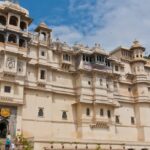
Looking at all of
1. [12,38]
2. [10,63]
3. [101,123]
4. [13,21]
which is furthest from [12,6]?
[101,123]

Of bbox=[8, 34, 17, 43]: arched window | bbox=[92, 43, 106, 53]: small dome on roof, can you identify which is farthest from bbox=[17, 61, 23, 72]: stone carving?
bbox=[92, 43, 106, 53]: small dome on roof

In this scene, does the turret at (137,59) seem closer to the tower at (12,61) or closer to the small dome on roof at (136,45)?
the small dome on roof at (136,45)

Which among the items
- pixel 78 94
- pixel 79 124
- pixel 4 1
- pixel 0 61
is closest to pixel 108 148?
pixel 79 124

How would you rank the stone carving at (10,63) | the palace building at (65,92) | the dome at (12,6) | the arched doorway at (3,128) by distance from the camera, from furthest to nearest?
the dome at (12,6), the stone carving at (10,63), the palace building at (65,92), the arched doorway at (3,128)

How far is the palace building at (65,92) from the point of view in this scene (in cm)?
3103

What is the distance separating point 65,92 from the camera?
37.0 m

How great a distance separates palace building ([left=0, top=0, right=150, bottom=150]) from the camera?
102ft

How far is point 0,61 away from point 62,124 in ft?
38.6

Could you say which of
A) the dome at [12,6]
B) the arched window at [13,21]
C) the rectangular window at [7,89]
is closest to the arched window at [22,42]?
the arched window at [13,21]

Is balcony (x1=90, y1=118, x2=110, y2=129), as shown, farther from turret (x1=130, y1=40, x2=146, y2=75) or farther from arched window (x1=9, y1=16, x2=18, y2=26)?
arched window (x1=9, y1=16, x2=18, y2=26)

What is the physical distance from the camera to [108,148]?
30.5m

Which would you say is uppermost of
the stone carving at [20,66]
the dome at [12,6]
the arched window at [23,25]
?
the dome at [12,6]

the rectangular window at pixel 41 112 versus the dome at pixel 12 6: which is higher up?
the dome at pixel 12 6

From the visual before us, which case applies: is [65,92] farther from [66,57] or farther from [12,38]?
[12,38]
